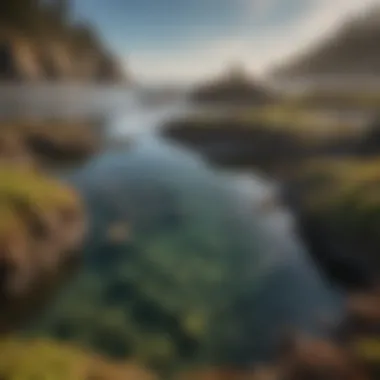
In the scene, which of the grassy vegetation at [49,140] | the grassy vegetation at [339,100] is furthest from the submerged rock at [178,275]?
the grassy vegetation at [339,100]

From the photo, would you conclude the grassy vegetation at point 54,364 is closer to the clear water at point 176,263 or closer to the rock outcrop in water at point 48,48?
the clear water at point 176,263

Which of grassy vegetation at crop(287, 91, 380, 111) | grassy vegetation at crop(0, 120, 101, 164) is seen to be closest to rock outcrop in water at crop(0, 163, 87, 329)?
grassy vegetation at crop(0, 120, 101, 164)

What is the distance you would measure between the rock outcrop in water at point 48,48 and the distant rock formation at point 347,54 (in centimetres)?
85

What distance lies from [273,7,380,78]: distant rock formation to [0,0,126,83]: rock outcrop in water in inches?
33.3

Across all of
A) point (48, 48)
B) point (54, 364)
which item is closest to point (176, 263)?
point (54, 364)

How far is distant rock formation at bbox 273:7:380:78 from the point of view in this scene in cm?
228

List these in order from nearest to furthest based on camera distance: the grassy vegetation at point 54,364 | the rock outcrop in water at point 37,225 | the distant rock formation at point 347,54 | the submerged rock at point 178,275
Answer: the grassy vegetation at point 54,364
the submerged rock at point 178,275
the rock outcrop in water at point 37,225
the distant rock formation at point 347,54

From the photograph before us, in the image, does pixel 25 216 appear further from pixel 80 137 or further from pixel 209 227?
pixel 209 227

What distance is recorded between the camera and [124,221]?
7.27 feet

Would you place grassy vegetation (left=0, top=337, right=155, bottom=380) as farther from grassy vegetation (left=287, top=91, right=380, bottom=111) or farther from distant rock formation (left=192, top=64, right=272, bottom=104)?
grassy vegetation (left=287, top=91, right=380, bottom=111)

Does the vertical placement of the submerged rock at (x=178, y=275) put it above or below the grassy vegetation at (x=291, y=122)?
below

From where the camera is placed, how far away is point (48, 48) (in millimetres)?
2393

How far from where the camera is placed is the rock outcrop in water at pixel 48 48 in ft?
7.58

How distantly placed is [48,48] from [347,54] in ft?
4.66
